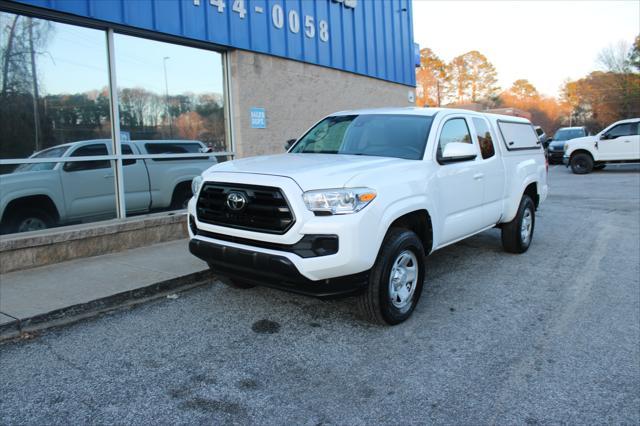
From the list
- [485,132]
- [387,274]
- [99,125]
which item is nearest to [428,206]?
[387,274]

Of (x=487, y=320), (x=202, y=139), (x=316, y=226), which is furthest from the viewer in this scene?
(x=202, y=139)

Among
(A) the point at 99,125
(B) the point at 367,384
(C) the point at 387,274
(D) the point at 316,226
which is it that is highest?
(A) the point at 99,125

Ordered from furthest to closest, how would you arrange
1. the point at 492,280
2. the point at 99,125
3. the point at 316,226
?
the point at 99,125 → the point at 492,280 → the point at 316,226

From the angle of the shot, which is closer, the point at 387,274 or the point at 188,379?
the point at 188,379

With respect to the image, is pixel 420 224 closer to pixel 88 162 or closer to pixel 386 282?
pixel 386 282

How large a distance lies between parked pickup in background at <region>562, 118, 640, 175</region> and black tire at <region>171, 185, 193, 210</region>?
57.1 ft

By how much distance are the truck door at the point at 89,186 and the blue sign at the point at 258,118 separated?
10.3ft

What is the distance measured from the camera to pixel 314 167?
14.1 ft

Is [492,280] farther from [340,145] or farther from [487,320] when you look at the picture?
[340,145]

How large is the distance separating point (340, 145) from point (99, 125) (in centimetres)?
386

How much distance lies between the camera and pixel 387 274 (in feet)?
13.7

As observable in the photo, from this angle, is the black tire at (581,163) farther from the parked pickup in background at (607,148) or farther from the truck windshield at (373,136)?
the truck windshield at (373,136)

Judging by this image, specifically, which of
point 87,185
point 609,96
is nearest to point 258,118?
point 87,185

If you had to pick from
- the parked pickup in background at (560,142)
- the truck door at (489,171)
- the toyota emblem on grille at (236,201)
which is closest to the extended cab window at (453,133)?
the truck door at (489,171)
